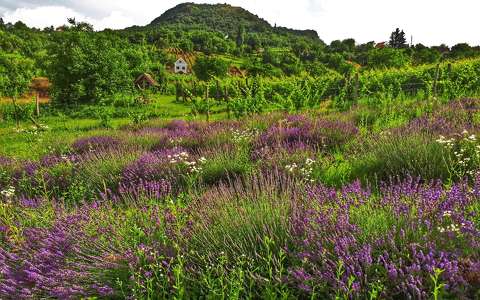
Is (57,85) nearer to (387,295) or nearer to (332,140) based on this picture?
(332,140)

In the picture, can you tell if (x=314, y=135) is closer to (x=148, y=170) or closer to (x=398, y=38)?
(x=148, y=170)

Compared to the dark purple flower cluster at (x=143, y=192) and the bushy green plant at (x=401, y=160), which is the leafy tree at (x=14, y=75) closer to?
the dark purple flower cluster at (x=143, y=192)

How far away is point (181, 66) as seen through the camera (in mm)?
87562

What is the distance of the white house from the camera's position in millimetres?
86188

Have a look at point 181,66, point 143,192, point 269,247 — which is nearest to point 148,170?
point 143,192

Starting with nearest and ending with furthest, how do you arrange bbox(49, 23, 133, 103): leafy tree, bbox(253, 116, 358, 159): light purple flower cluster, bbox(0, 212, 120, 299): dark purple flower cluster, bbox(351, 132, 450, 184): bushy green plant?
1. bbox(0, 212, 120, 299): dark purple flower cluster
2. bbox(351, 132, 450, 184): bushy green plant
3. bbox(253, 116, 358, 159): light purple flower cluster
4. bbox(49, 23, 133, 103): leafy tree

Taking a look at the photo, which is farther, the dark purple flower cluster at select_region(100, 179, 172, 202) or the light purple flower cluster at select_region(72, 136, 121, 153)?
the light purple flower cluster at select_region(72, 136, 121, 153)

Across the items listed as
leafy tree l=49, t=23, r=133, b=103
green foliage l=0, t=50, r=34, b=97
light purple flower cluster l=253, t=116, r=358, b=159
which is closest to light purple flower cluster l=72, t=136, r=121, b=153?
light purple flower cluster l=253, t=116, r=358, b=159

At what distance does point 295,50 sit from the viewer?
385ft

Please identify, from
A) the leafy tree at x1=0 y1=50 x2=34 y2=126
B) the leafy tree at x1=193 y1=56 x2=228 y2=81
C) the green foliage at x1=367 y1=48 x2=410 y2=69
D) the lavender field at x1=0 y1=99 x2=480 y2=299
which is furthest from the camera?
the leafy tree at x1=193 y1=56 x2=228 y2=81

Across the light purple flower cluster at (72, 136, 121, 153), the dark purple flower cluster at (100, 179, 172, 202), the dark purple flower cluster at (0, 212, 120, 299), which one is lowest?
the light purple flower cluster at (72, 136, 121, 153)

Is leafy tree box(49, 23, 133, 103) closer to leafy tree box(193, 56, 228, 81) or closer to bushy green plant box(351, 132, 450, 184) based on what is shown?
leafy tree box(193, 56, 228, 81)

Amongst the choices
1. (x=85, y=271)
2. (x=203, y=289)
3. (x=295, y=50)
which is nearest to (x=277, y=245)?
(x=203, y=289)

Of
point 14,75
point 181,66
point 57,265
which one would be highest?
point 181,66
